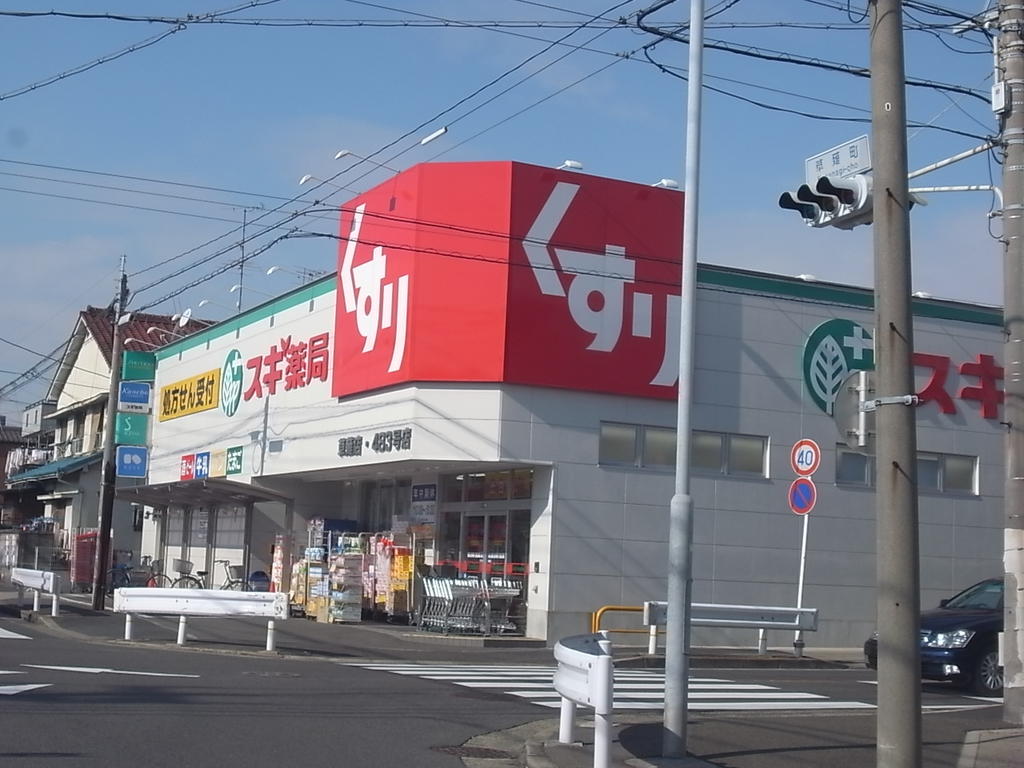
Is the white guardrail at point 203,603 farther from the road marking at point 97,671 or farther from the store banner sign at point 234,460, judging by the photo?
the store banner sign at point 234,460

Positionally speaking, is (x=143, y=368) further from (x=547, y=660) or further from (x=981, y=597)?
(x=981, y=597)

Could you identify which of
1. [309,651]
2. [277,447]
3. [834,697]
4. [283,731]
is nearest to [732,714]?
[834,697]

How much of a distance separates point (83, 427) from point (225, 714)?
45.5 metres

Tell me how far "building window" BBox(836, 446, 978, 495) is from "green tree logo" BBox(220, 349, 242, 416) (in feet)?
52.4

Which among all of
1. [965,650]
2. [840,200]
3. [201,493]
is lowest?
[965,650]

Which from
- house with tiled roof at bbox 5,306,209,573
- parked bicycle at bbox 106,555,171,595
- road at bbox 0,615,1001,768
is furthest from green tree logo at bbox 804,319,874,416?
house with tiled roof at bbox 5,306,209,573

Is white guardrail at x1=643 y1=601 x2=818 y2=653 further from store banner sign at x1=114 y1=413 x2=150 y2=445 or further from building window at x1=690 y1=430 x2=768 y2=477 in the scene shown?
store banner sign at x1=114 y1=413 x2=150 y2=445

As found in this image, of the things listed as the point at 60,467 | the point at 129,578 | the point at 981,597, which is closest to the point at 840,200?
the point at 981,597

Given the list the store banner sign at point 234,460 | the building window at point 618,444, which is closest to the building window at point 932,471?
the building window at point 618,444

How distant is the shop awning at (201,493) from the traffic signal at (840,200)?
21514 mm

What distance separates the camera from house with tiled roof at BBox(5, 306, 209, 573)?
161ft

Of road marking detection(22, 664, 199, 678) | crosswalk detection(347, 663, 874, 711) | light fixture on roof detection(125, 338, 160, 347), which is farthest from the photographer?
light fixture on roof detection(125, 338, 160, 347)

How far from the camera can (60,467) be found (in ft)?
165

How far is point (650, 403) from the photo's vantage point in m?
24.0
